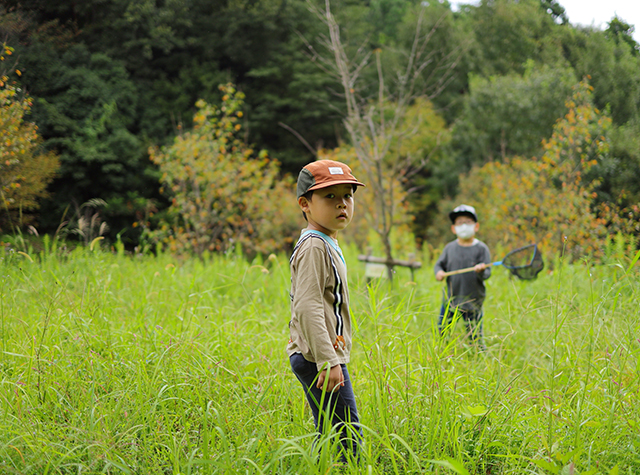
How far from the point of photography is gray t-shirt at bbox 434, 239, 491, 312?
376 centimetres

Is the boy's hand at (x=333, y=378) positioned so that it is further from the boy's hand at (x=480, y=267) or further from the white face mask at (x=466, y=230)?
the white face mask at (x=466, y=230)

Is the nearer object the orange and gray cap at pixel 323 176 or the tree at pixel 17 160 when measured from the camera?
the orange and gray cap at pixel 323 176

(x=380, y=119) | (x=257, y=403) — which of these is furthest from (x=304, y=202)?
(x=380, y=119)

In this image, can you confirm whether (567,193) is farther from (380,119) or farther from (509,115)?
(509,115)

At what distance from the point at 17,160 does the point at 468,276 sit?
437 centimetres

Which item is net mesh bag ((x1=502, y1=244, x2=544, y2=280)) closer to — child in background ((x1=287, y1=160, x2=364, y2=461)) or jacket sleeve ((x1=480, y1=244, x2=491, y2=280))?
jacket sleeve ((x1=480, y1=244, x2=491, y2=280))

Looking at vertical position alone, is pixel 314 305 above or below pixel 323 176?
below

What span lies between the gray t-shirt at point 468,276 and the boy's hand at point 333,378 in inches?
90.8

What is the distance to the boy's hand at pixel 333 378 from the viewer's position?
162cm

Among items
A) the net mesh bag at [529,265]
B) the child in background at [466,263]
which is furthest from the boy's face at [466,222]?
the net mesh bag at [529,265]

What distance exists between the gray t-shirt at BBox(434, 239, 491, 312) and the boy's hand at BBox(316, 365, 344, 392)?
231 centimetres

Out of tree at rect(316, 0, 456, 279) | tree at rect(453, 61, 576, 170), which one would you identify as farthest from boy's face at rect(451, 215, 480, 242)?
tree at rect(453, 61, 576, 170)

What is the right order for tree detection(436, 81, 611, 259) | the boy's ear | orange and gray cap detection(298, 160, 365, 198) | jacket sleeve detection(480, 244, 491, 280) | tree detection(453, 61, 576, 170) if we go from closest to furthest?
1. orange and gray cap detection(298, 160, 365, 198)
2. the boy's ear
3. jacket sleeve detection(480, 244, 491, 280)
4. tree detection(436, 81, 611, 259)
5. tree detection(453, 61, 576, 170)

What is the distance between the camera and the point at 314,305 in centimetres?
163
